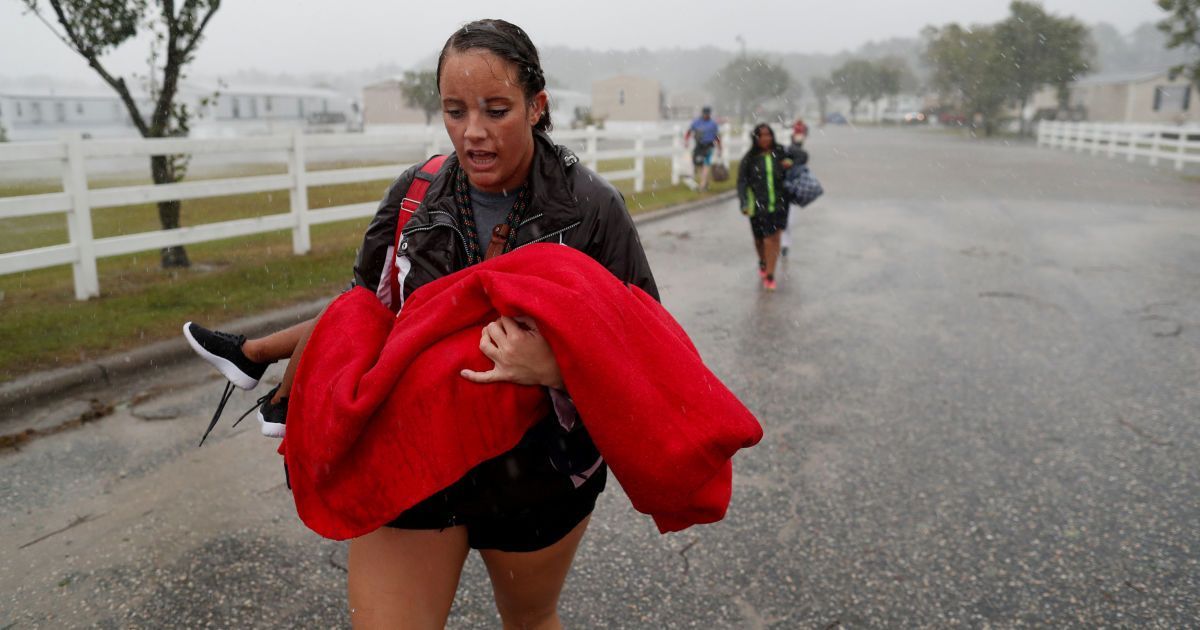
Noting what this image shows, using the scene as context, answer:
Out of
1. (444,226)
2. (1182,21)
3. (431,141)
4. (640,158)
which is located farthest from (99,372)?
(1182,21)

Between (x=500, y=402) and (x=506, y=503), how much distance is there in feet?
0.90

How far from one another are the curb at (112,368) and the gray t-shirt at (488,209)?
11.2ft

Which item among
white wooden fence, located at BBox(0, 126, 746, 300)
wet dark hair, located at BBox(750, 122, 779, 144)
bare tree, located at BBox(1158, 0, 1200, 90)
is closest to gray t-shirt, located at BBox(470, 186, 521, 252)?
white wooden fence, located at BBox(0, 126, 746, 300)

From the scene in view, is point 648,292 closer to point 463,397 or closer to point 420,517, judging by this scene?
point 463,397

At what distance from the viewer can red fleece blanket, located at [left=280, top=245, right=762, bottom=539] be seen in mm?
1659

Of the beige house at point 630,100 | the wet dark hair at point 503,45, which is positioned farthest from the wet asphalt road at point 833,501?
the beige house at point 630,100

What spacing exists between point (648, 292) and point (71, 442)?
13.6ft

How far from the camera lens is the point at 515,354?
66.1 inches

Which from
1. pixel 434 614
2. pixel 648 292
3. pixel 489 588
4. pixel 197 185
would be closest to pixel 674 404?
pixel 648 292

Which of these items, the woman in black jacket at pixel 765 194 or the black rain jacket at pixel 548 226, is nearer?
the black rain jacket at pixel 548 226

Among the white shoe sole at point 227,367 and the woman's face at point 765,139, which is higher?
the woman's face at point 765,139

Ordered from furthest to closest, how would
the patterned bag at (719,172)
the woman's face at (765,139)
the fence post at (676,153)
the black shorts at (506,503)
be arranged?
the patterned bag at (719,172) < the fence post at (676,153) < the woman's face at (765,139) < the black shorts at (506,503)

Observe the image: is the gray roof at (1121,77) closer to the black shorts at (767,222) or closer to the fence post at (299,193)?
the black shorts at (767,222)

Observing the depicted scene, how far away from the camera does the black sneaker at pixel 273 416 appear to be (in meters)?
1.93
